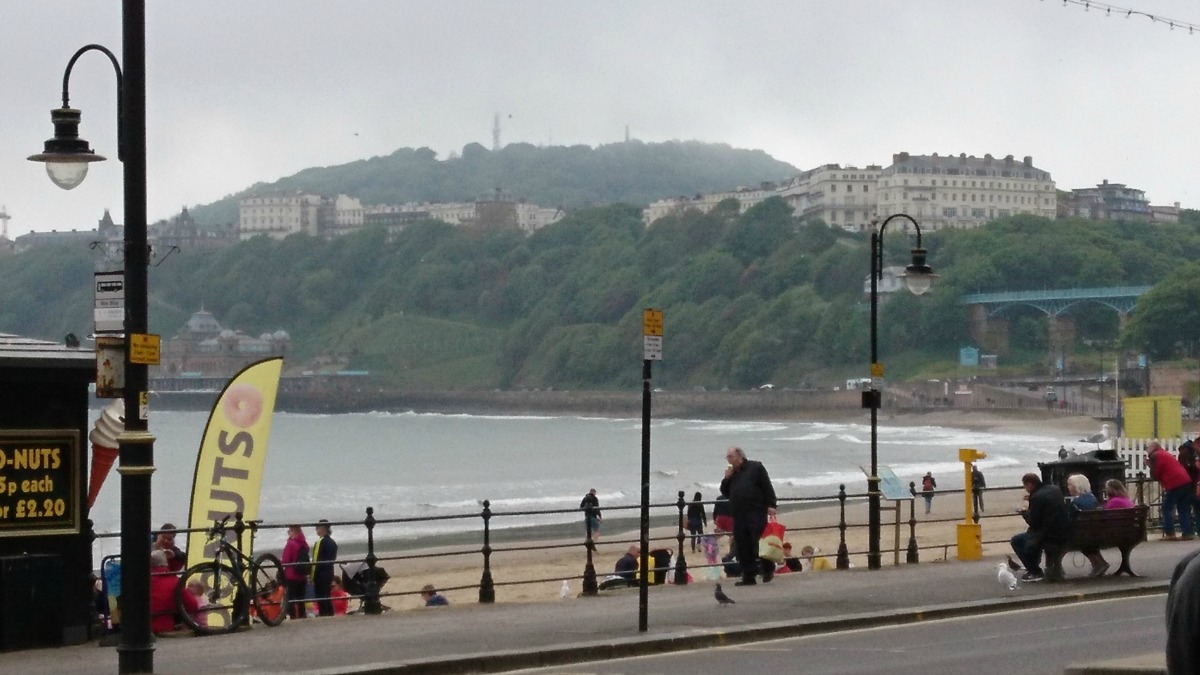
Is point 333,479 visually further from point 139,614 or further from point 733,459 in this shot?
point 139,614

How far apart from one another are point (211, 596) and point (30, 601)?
2.09m

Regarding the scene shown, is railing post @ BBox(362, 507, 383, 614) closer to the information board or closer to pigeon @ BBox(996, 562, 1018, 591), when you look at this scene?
the information board

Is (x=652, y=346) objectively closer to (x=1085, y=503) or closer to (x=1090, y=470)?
(x=1085, y=503)

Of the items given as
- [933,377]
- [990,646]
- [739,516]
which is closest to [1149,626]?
[990,646]

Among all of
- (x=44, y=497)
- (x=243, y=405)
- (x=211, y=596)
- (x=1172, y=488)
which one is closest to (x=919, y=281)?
(x=1172, y=488)

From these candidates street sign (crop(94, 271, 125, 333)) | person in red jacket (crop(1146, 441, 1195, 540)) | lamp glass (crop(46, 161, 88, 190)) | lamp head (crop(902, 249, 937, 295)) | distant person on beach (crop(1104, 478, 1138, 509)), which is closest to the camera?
street sign (crop(94, 271, 125, 333))

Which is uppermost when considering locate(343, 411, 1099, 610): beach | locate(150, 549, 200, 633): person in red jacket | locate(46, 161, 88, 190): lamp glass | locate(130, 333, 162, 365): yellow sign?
locate(46, 161, 88, 190): lamp glass

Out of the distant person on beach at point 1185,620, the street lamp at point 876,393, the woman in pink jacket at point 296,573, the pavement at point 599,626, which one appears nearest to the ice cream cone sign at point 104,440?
the pavement at point 599,626

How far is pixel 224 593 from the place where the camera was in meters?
15.5

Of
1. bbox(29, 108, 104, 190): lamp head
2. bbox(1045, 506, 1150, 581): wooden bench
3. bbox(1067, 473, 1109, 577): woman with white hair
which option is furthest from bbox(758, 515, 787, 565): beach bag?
bbox(29, 108, 104, 190): lamp head

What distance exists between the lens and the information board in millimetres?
13461

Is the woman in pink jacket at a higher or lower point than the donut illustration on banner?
lower

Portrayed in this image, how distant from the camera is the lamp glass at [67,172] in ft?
40.7

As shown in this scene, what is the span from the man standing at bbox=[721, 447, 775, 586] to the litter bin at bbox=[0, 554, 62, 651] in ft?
27.4
